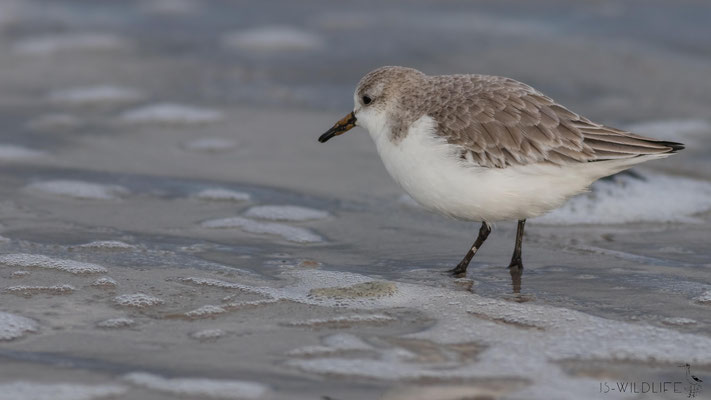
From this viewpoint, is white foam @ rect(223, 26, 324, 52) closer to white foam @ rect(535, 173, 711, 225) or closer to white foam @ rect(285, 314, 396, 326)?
white foam @ rect(535, 173, 711, 225)

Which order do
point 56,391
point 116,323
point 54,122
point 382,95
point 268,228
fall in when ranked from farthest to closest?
point 54,122 < point 268,228 < point 382,95 < point 116,323 < point 56,391

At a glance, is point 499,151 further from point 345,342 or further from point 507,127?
point 345,342

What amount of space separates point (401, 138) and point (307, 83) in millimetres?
4447

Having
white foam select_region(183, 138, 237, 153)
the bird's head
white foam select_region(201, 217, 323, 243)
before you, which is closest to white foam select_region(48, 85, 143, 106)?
white foam select_region(183, 138, 237, 153)

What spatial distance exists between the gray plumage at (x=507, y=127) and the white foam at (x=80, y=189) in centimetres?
232

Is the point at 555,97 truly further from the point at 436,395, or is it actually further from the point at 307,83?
the point at 436,395

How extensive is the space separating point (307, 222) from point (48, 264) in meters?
1.75

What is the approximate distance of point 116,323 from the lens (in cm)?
477

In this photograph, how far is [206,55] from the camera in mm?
10602

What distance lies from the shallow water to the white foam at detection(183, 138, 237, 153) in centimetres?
3

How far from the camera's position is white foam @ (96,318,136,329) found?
15.5 feet

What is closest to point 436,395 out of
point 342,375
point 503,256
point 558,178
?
point 342,375

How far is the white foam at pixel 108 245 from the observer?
594 centimetres

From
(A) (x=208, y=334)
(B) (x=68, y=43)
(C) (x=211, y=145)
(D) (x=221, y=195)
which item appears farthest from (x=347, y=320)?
(B) (x=68, y=43)
